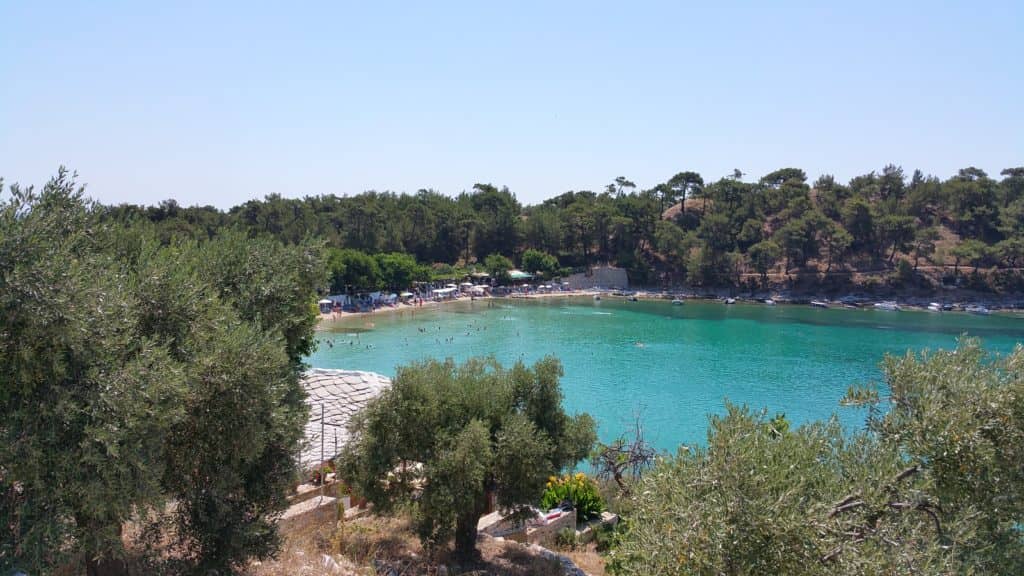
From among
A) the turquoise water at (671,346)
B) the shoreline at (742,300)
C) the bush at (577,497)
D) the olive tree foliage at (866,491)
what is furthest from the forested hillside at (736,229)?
the olive tree foliage at (866,491)

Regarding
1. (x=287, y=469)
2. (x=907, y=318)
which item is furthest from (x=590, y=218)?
(x=287, y=469)

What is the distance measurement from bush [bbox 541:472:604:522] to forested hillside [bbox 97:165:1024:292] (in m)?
55.9

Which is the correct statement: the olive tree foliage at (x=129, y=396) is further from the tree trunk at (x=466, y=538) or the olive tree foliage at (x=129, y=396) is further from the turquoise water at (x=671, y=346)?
the turquoise water at (x=671, y=346)

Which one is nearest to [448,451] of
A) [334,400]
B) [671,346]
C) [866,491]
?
[866,491]

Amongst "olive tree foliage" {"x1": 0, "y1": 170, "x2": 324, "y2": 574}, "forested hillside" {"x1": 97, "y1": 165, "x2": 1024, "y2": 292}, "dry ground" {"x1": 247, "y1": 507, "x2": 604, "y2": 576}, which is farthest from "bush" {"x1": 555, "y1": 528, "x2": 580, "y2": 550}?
"forested hillside" {"x1": 97, "y1": 165, "x2": 1024, "y2": 292}

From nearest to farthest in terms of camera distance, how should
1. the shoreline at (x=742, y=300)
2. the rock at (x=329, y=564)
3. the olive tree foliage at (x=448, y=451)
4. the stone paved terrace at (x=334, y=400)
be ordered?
the rock at (x=329, y=564), the olive tree foliage at (x=448, y=451), the stone paved terrace at (x=334, y=400), the shoreline at (x=742, y=300)

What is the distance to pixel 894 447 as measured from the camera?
26.8 feet

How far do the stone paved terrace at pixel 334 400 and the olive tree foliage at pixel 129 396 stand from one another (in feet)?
23.4

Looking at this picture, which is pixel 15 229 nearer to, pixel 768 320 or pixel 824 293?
pixel 768 320

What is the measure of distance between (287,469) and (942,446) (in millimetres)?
9172

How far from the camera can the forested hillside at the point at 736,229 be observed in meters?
70.8

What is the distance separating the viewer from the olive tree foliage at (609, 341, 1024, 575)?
20.7 feet

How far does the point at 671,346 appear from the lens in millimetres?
47906

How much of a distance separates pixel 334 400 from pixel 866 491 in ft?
53.8
